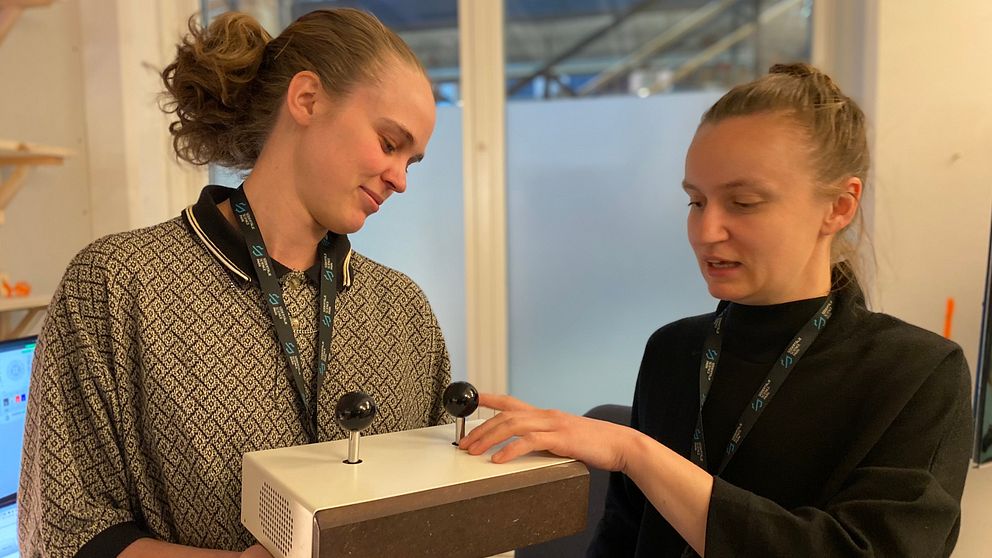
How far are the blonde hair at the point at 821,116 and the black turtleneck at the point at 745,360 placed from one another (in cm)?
12

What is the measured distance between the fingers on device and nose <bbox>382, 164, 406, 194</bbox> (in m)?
0.32

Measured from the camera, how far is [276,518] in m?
0.70

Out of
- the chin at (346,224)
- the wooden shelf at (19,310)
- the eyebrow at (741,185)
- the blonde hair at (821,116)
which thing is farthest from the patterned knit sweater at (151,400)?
the wooden shelf at (19,310)

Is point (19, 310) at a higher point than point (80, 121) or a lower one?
lower

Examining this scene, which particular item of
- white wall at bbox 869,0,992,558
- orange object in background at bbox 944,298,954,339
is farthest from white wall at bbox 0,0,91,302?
orange object in background at bbox 944,298,954,339

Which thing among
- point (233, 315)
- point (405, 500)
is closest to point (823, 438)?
point (405, 500)

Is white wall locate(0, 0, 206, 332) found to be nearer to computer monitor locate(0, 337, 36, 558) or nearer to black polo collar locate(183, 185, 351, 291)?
computer monitor locate(0, 337, 36, 558)

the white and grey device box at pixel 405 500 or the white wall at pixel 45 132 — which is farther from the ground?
the white wall at pixel 45 132

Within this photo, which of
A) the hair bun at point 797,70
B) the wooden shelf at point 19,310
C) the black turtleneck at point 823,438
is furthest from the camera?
the wooden shelf at point 19,310

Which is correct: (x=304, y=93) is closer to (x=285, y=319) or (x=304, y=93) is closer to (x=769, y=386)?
(x=285, y=319)

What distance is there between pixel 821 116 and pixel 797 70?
111 millimetres

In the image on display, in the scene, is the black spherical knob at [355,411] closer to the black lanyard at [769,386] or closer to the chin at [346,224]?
the chin at [346,224]

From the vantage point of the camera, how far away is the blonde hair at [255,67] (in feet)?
3.29

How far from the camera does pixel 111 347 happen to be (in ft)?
2.91
